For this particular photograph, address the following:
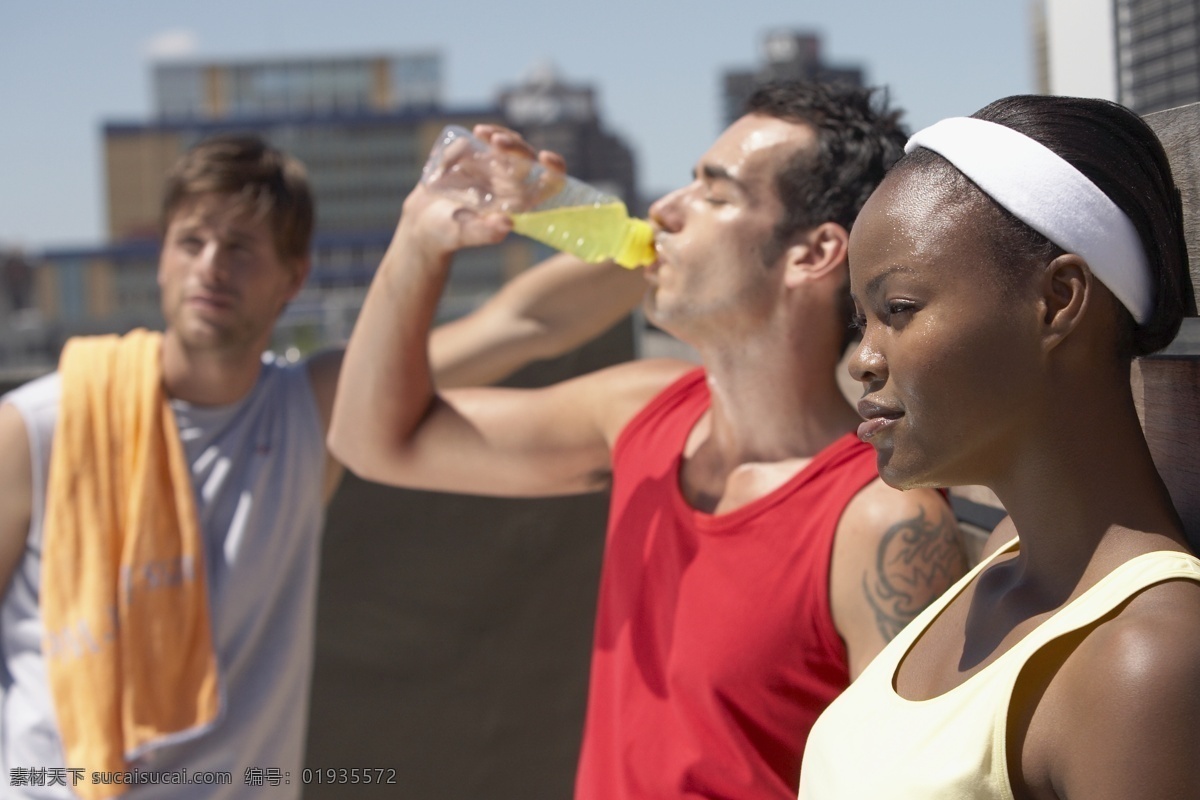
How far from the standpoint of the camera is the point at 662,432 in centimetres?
231

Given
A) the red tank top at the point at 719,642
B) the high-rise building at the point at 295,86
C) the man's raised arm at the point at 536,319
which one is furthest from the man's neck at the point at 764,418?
the high-rise building at the point at 295,86

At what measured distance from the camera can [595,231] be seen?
251 centimetres

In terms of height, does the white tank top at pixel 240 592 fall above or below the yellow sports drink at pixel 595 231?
below

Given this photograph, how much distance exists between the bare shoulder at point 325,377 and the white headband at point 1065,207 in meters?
2.19

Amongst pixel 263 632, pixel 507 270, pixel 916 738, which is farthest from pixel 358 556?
pixel 507 270

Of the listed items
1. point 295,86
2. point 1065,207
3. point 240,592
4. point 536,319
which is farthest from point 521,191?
point 295,86

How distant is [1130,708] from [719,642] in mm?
988

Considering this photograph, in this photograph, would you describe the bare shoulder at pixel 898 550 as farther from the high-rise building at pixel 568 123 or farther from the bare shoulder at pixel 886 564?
the high-rise building at pixel 568 123

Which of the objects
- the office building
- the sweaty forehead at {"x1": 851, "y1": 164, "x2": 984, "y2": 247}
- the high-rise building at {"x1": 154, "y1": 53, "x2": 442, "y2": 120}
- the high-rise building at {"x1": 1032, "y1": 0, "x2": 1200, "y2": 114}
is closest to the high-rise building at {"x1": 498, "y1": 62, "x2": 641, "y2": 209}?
the office building

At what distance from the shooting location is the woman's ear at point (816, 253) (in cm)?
218

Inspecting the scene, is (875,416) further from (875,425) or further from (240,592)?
(240,592)

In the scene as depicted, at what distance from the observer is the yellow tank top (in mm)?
1034

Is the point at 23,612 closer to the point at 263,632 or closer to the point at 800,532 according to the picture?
the point at 263,632

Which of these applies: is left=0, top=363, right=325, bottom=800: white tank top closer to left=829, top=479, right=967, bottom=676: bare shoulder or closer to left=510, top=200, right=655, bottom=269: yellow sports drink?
left=510, top=200, right=655, bottom=269: yellow sports drink
